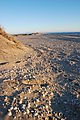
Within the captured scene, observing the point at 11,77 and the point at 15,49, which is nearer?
the point at 11,77

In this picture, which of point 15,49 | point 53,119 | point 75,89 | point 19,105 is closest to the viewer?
point 53,119

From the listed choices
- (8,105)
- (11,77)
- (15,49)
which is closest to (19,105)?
(8,105)

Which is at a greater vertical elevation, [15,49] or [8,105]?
[15,49]

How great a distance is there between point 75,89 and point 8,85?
2.31 meters

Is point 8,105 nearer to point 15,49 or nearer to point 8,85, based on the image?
point 8,85

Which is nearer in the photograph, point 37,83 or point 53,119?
point 53,119

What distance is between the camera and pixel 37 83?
5586 mm

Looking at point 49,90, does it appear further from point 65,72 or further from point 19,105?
point 65,72

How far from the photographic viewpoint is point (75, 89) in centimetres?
534

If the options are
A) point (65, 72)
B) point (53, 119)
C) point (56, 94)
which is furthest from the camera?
point (65, 72)

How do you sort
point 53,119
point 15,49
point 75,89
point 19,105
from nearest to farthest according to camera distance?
point 53,119 → point 19,105 → point 75,89 → point 15,49

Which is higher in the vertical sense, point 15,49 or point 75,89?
point 15,49

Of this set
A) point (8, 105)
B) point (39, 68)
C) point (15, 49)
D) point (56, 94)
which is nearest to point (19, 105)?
point (8, 105)

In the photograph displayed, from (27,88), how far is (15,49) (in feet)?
21.2
